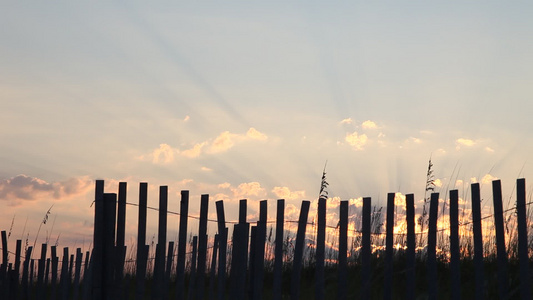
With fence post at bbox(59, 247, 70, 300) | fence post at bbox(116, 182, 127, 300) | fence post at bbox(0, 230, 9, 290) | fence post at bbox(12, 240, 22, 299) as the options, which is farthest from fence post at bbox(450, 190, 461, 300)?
fence post at bbox(0, 230, 9, 290)

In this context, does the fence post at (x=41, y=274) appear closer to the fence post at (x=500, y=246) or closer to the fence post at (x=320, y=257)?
the fence post at (x=320, y=257)

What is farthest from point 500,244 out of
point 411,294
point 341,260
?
point 341,260

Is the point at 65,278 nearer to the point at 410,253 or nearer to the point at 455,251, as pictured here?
the point at 410,253

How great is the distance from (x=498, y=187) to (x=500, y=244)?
20.1 inches

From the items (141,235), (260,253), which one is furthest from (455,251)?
(141,235)

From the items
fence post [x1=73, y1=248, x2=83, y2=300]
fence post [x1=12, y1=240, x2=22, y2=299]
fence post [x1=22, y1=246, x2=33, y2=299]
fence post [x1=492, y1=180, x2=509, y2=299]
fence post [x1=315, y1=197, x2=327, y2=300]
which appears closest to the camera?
fence post [x1=492, y1=180, x2=509, y2=299]

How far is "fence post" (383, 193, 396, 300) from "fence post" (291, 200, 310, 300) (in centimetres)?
77

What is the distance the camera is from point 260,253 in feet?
20.4

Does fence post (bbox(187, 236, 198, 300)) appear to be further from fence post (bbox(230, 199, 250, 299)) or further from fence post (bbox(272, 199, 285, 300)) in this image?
fence post (bbox(272, 199, 285, 300))

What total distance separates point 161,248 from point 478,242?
10.3 feet

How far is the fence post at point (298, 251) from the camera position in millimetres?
6082

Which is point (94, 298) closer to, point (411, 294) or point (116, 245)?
point (116, 245)

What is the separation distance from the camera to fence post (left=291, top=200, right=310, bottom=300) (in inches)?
239

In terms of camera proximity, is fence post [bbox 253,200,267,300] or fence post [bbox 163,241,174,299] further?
fence post [bbox 163,241,174,299]
